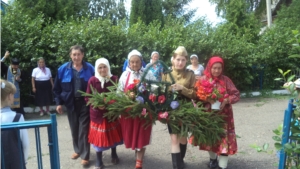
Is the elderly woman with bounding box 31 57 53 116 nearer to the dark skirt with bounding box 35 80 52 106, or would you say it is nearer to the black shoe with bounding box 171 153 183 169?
the dark skirt with bounding box 35 80 52 106

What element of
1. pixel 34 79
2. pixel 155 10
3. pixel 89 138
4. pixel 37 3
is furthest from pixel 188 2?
pixel 89 138

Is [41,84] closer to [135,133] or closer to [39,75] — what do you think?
[39,75]

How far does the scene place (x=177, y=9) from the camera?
Answer: 29.2 m

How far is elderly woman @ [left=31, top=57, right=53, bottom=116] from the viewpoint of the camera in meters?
8.66

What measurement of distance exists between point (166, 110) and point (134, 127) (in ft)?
2.00

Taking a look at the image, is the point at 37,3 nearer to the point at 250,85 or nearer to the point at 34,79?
the point at 34,79

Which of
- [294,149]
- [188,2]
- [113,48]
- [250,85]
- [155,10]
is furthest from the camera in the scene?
[188,2]

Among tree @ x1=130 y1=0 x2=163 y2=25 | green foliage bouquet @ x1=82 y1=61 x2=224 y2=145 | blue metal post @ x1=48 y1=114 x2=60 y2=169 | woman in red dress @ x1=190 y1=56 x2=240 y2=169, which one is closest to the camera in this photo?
blue metal post @ x1=48 y1=114 x2=60 y2=169

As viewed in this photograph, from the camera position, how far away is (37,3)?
13.8 m

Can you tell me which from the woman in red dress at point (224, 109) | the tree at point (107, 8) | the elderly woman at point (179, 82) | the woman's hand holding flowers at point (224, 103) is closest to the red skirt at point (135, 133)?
the elderly woman at point (179, 82)

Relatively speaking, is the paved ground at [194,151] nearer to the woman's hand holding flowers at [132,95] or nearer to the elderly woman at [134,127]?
the elderly woman at [134,127]

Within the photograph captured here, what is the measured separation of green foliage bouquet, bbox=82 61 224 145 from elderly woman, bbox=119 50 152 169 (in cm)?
22

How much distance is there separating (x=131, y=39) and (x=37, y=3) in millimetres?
6521

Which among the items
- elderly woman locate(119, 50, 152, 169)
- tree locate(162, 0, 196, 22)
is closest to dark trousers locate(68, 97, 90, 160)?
elderly woman locate(119, 50, 152, 169)
